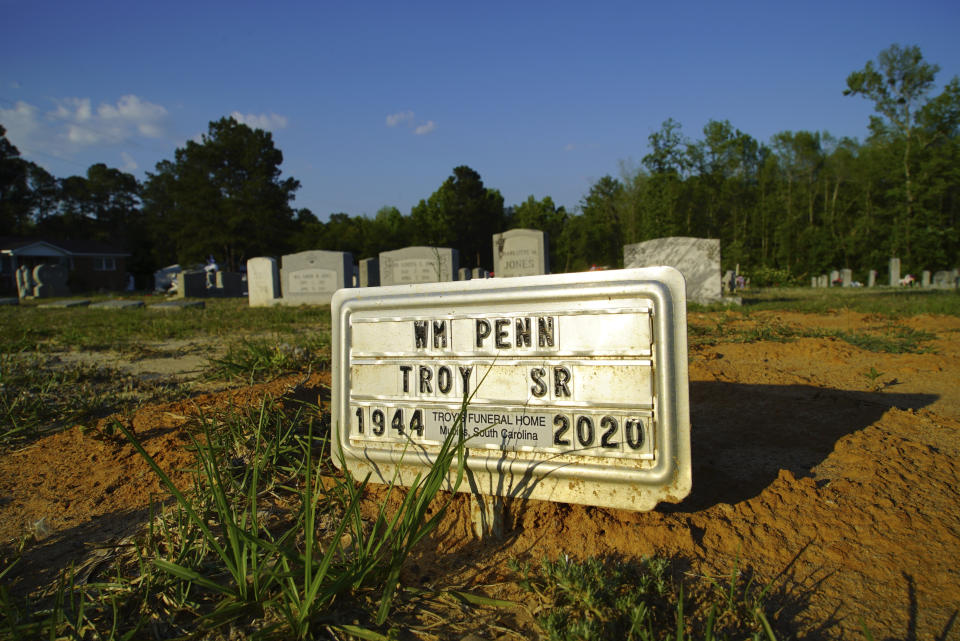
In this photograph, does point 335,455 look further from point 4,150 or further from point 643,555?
point 4,150

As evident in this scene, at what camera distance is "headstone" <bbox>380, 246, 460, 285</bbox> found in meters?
14.9

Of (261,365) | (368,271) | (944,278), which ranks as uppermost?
(368,271)

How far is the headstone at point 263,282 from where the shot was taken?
17047 millimetres

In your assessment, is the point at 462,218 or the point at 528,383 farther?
the point at 462,218

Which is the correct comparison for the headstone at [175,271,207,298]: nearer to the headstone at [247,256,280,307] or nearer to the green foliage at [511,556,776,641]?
the headstone at [247,256,280,307]

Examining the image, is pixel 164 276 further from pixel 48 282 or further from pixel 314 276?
pixel 314 276

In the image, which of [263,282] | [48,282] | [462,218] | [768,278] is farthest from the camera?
[462,218]

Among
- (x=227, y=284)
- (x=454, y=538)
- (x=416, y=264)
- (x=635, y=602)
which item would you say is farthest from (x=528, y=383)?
(x=227, y=284)

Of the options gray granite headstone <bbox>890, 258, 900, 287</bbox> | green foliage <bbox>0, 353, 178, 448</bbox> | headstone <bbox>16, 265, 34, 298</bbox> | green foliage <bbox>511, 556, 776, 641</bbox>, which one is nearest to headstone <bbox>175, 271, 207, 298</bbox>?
headstone <bbox>16, 265, 34, 298</bbox>

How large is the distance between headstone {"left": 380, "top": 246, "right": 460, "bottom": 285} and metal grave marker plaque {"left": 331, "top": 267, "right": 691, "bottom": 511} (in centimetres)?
1262

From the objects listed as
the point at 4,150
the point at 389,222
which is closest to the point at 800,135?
the point at 389,222

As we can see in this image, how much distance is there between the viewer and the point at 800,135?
137 feet

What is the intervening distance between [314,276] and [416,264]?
11.1 feet

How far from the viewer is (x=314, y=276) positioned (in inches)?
648
